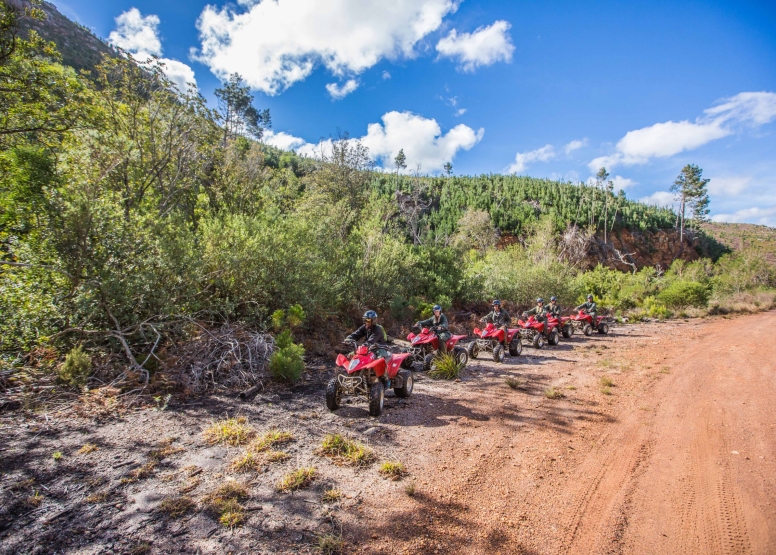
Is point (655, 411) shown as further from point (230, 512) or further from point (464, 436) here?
point (230, 512)

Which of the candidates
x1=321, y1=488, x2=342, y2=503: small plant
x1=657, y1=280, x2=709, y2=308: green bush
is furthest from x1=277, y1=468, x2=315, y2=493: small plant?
x1=657, y1=280, x2=709, y2=308: green bush

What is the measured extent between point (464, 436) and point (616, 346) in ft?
34.9

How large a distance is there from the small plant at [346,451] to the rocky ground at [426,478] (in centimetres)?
11

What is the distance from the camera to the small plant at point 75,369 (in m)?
5.66

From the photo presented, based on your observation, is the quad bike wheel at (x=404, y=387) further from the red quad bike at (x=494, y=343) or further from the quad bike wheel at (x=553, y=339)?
the quad bike wheel at (x=553, y=339)

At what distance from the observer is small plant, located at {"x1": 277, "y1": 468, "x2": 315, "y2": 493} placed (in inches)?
144

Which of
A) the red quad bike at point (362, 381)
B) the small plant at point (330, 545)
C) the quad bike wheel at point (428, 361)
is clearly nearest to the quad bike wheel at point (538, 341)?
the quad bike wheel at point (428, 361)

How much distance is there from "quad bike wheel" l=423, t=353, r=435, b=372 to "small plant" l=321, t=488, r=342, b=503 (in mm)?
5199

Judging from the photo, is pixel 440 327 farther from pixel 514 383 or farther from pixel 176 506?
pixel 176 506

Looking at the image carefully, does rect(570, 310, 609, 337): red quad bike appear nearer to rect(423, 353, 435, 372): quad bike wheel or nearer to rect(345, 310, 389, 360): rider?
rect(423, 353, 435, 372): quad bike wheel

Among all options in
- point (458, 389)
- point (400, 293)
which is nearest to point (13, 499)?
point (458, 389)

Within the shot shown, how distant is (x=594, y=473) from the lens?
13.5 feet

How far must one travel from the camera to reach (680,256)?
189ft

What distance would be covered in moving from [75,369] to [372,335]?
4.80 m
